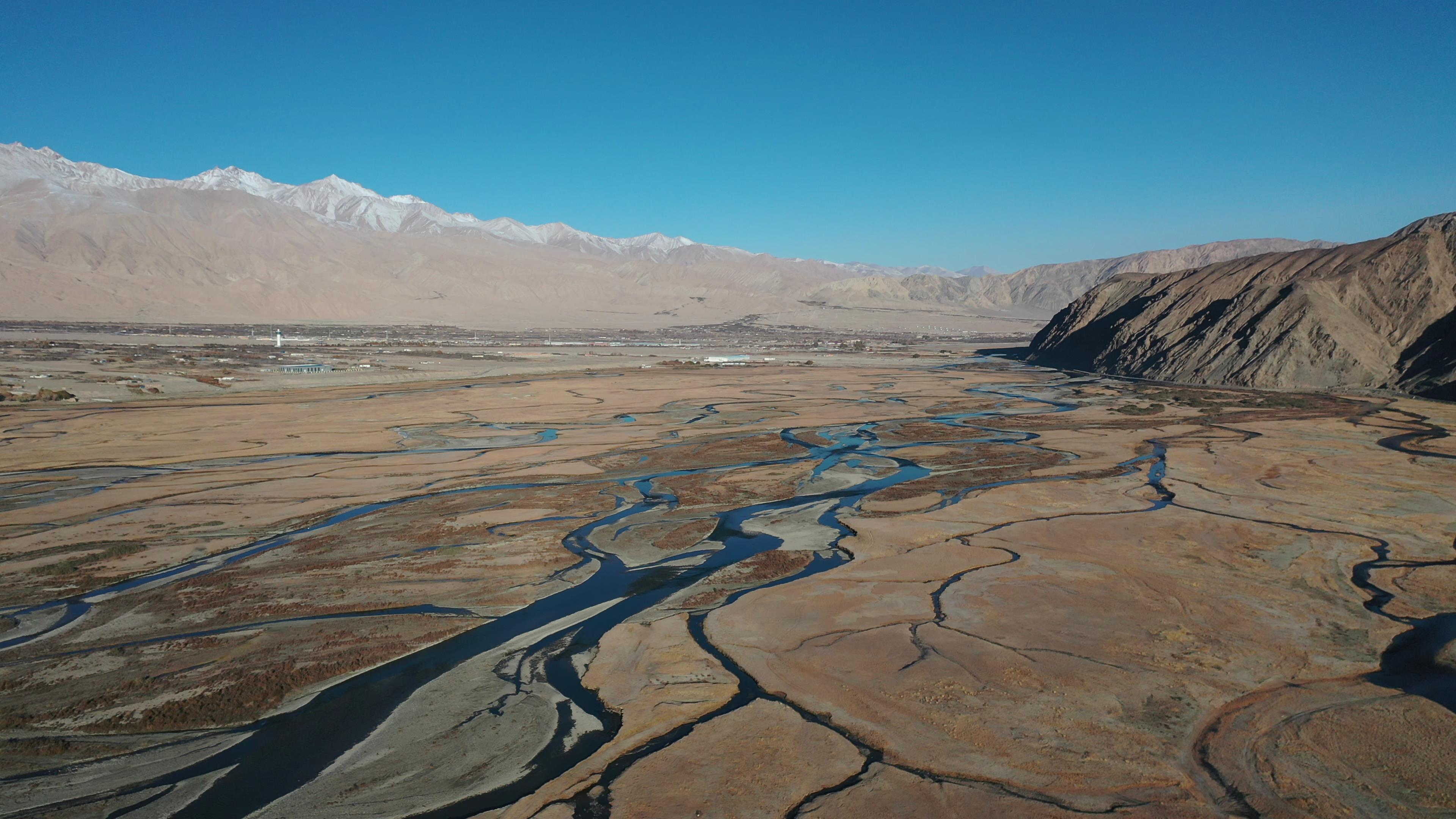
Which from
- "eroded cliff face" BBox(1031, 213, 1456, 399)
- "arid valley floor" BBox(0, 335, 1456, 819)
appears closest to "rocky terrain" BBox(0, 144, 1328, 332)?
"eroded cliff face" BBox(1031, 213, 1456, 399)

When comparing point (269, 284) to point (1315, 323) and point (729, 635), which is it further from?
point (729, 635)

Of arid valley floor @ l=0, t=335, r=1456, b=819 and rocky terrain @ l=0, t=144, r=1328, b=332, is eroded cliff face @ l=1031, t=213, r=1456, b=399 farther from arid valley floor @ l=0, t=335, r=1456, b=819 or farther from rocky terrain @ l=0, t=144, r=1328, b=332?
rocky terrain @ l=0, t=144, r=1328, b=332

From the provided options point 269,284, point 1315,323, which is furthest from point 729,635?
point 269,284

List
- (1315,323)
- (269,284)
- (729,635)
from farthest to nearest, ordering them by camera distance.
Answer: (269,284), (1315,323), (729,635)

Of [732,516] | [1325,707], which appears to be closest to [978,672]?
[1325,707]

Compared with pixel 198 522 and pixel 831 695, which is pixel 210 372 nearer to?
pixel 198 522

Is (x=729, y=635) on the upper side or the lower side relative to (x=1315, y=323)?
lower
